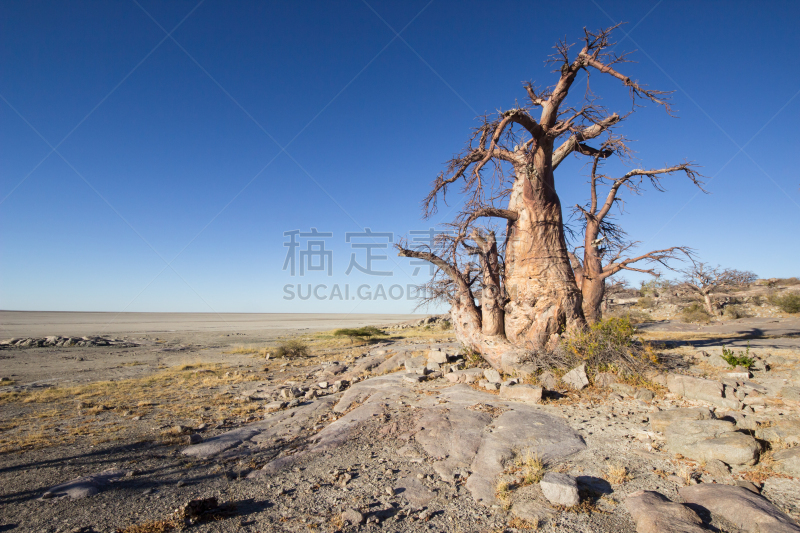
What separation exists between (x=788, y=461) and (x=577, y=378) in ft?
12.1

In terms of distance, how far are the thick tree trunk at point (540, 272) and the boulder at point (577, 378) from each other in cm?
111

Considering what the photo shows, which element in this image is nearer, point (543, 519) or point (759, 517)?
point (759, 517)

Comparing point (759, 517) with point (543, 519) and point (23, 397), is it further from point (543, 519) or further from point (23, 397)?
point (23, 397)

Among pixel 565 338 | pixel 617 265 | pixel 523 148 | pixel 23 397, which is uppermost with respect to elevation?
pixel 523 148

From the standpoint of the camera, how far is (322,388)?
9.85 meters

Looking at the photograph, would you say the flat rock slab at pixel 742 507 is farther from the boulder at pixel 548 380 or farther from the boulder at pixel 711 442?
the boulder at pixel 548 380

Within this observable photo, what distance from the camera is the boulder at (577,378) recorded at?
7391mm

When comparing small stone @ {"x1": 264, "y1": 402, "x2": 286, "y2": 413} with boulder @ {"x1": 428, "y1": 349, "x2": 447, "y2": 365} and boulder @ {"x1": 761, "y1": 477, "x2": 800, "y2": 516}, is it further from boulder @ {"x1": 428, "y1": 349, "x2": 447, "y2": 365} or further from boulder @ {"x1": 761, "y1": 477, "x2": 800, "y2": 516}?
boulder @ {"x1": 761, "y1": 477, "x2": 800, "y2": 516}

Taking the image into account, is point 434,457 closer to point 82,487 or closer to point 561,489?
point 561,489

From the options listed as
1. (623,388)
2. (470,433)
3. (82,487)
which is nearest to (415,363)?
(623,388)

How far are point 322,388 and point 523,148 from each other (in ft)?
26.3

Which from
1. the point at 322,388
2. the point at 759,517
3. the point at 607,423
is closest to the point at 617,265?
the point at 607,423

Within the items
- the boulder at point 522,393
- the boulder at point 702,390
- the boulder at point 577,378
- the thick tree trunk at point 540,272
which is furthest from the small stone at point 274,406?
the boulder at point 702,390

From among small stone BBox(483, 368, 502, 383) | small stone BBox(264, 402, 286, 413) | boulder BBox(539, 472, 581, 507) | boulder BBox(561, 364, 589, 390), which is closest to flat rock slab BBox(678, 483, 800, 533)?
boulder BBox(539, 472, 581, 507)
